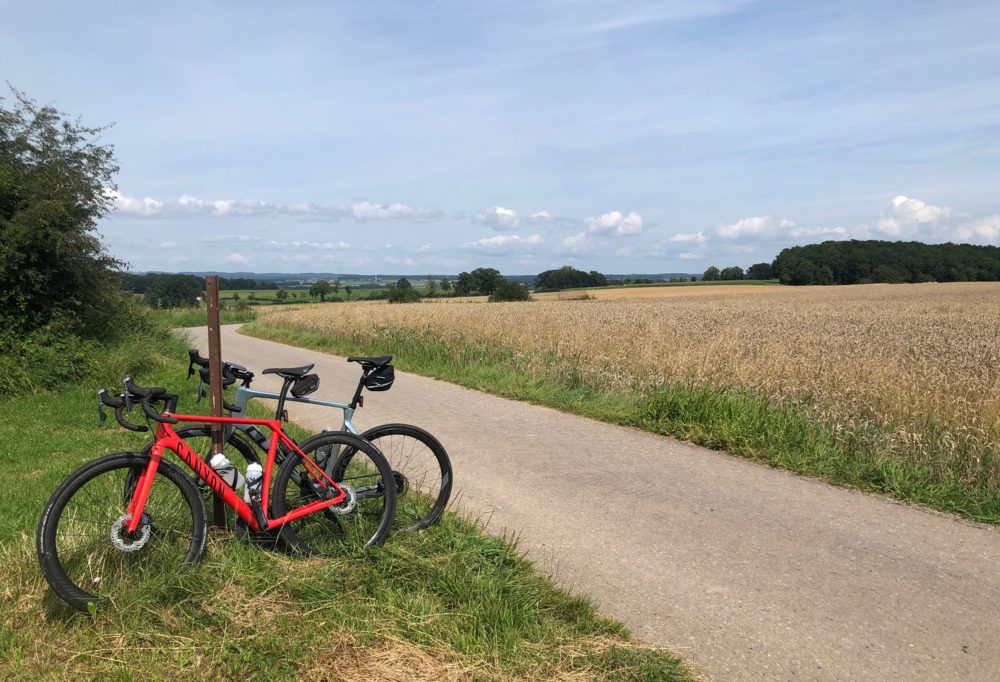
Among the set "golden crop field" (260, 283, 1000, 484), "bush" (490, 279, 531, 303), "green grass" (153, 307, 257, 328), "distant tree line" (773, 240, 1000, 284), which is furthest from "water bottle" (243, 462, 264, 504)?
"distant tree line" (773, 240, 1000, 284)

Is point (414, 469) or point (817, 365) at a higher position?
point (817, 365)

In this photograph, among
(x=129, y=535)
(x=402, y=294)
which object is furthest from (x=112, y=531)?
(x=402, y=294)

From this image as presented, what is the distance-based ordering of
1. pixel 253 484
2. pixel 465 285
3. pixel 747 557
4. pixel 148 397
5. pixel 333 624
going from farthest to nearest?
1. pixel 465 285
2. pixel 747 557
3. pixel 253 484
4. pixel 148 397
5. pixel 333 624

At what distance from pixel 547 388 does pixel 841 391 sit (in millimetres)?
4256

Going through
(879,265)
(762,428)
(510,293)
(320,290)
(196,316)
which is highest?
(879,265)

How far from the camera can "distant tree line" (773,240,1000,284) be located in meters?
77.9

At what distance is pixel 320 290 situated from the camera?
7281 cm

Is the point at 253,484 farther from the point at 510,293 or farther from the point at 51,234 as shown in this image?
the point at 510,293

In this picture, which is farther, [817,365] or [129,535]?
[817,365]

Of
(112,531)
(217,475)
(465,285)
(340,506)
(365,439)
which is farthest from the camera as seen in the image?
(465,285)

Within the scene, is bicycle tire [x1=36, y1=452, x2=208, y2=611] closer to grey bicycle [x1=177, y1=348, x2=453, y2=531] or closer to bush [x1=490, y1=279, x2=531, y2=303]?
grey bicycle [x1=177, y1=348, x2=453, y2=531]

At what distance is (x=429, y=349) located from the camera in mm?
15859

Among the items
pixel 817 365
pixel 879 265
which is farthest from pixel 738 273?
pixel 817 365

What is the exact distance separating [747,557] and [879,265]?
8646 centimetres
